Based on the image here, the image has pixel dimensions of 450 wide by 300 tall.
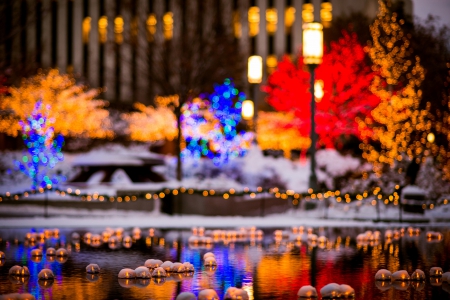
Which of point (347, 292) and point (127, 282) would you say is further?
point (127, 282)

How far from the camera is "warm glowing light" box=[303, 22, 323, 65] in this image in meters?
24.0

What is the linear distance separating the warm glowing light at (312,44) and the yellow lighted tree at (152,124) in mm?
33234

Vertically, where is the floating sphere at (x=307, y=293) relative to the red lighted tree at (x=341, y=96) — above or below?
below

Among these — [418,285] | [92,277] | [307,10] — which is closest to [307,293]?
[418,285]

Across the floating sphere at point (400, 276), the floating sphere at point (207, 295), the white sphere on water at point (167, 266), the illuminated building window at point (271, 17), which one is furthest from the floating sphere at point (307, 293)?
the illuminated building window at point (271, 17)

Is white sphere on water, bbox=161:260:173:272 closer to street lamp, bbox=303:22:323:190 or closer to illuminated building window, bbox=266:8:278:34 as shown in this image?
street lamp, bbox=303:22:323:190

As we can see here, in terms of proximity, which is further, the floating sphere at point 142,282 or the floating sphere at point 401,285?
the floating sphere at point 142,282

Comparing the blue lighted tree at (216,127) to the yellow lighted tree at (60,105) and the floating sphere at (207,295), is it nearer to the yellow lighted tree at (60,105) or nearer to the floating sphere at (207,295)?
the yellow lighted tree at (60,105)

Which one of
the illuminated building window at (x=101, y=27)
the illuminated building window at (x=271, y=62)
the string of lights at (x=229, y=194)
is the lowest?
the string of lights at (x=229, y=194)

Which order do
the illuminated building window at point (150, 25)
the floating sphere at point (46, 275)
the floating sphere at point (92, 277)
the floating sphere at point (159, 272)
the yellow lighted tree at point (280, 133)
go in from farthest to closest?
the yellow lighted tree at point (280, 133) < the illuminated building window at point (150, 25) < the floating sphere at point (159, 272) < the floating sphere at point (92, 277) < the floating sphere at point (46, 275)

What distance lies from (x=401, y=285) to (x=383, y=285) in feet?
0.79

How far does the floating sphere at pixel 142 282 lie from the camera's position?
10633mm

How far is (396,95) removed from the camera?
1220 inches

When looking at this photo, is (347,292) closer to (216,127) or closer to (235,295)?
(235,295)
